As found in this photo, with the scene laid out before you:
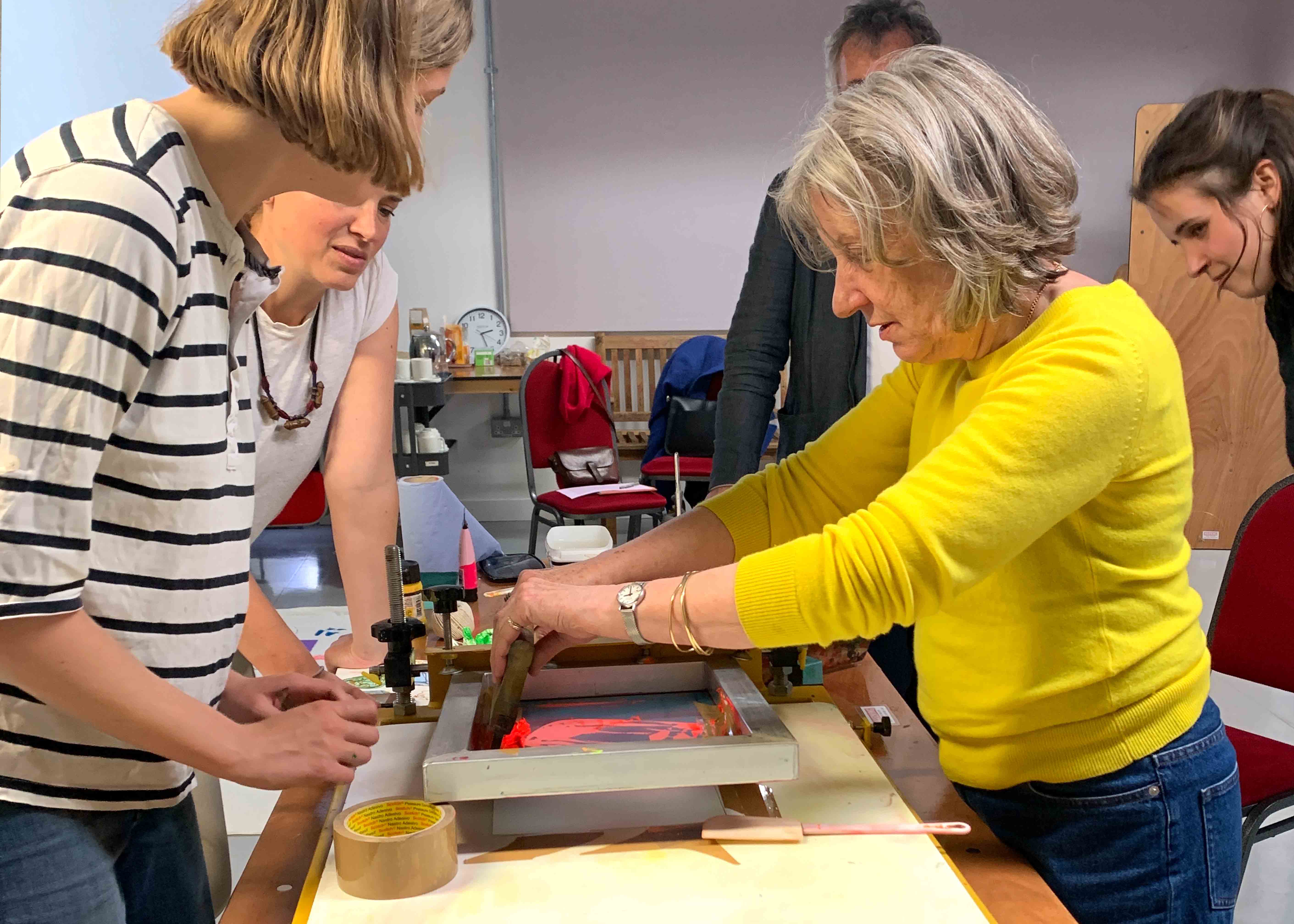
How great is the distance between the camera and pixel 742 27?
18.2 ft

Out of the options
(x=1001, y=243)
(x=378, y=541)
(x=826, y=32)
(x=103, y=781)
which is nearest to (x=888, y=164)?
(x=1001, y=243)

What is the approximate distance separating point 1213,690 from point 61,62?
3.65m

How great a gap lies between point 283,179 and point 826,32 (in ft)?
17.2

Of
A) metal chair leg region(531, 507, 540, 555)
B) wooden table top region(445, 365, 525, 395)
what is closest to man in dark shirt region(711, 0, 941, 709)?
metal chair leg region(531, 507, 540, 555)

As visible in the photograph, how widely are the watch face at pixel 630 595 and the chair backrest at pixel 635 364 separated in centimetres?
464

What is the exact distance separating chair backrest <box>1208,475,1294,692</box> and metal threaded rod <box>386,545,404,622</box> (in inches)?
57.6

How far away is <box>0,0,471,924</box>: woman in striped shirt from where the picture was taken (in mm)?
646

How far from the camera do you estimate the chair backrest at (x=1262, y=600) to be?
1.78 m

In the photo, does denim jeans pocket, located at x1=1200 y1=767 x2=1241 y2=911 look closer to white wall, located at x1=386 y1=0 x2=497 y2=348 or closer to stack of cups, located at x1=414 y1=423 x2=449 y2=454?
stack of cups, located at x1=414 y1=423 x2=449 y2=454

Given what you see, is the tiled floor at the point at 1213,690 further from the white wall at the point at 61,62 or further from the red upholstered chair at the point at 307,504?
the white wall at the point at 61,62

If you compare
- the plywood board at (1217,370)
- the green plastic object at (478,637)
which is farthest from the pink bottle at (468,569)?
the plywood board at (1217,370)

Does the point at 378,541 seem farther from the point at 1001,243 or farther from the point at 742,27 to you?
the point at 742,27

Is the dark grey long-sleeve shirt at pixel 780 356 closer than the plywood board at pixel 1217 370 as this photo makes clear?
Yes

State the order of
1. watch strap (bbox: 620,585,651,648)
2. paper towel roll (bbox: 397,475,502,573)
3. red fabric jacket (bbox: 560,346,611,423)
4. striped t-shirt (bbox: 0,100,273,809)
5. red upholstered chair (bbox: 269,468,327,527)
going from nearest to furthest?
striped t-shirt (bbox: 0,100,273,809), watch strap (bbox: 620,585,651,648), paper towel roll (bbox: 397,475,502,573), red upholstered chair (bbox: 269,468,327,527), red fabric jacket (bbox: 560,346,611,423)
